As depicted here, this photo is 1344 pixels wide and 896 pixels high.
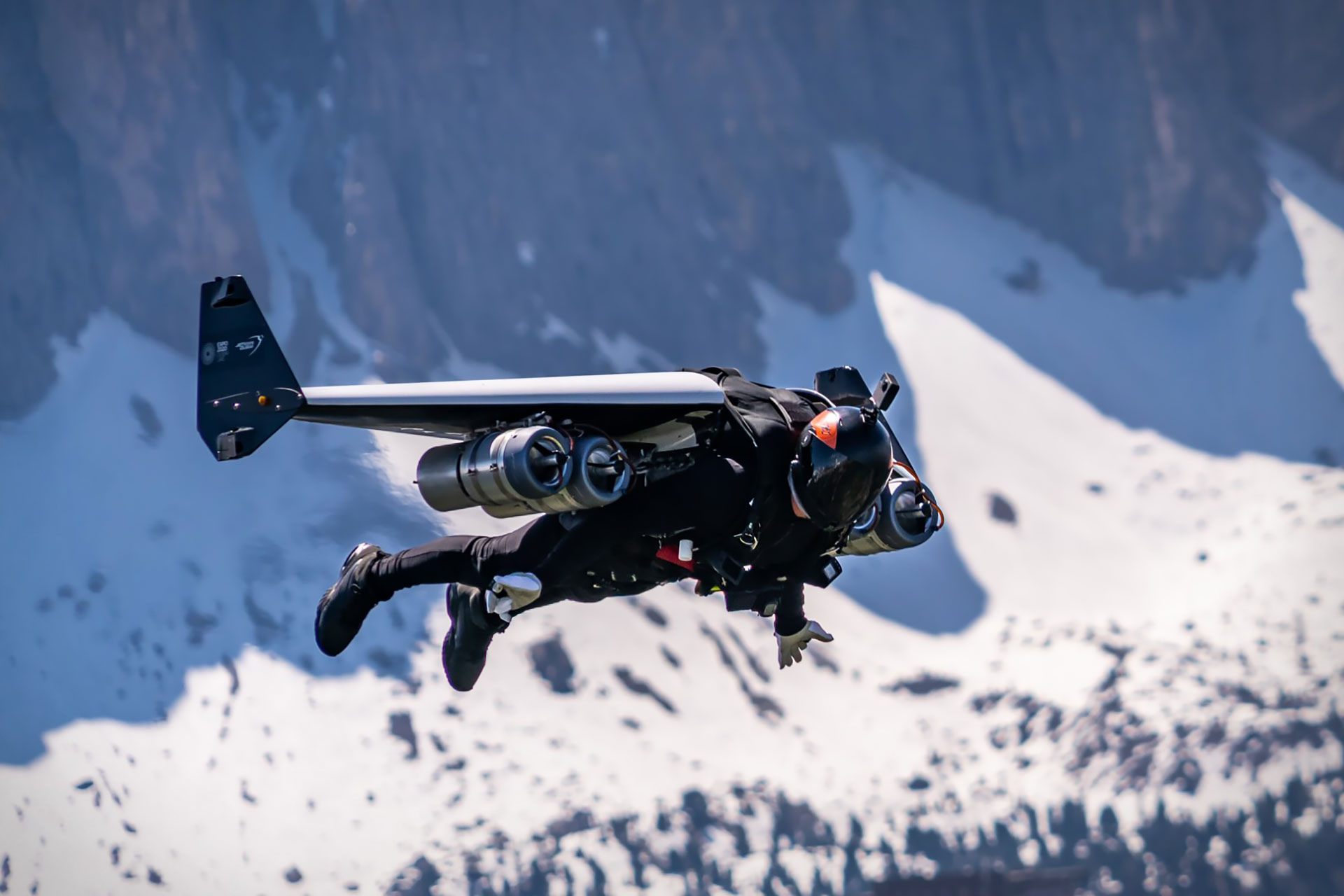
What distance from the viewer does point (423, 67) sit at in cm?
12694

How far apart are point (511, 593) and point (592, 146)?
120 meters

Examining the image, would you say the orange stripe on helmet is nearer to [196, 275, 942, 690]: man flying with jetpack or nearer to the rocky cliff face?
[196, 275, 942, 690]: man flying with jetpack

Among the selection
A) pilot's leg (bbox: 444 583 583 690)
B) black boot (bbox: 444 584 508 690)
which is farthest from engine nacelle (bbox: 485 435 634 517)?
black boot (bbox: 444 584 508 690)

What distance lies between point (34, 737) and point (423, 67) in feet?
238

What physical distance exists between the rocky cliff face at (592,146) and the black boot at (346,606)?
6752 cm

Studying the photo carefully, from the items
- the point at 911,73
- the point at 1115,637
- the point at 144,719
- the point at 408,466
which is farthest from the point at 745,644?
the point at 408,466

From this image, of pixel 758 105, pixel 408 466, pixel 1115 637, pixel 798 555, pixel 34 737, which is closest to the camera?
pixel 798 555

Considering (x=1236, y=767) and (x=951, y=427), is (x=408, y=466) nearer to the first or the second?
(x=1236, y=767)

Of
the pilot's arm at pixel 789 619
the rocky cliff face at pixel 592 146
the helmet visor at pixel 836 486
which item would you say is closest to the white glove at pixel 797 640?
the pilot's arm at pixel 789 619

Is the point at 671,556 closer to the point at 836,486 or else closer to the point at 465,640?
the point at 836,486

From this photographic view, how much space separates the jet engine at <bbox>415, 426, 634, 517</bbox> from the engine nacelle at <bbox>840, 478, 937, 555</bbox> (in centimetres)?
331

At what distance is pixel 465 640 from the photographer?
19734 millimetres

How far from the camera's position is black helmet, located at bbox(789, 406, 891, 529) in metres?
17.3

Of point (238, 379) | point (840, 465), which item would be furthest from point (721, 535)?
point (238, 379)
